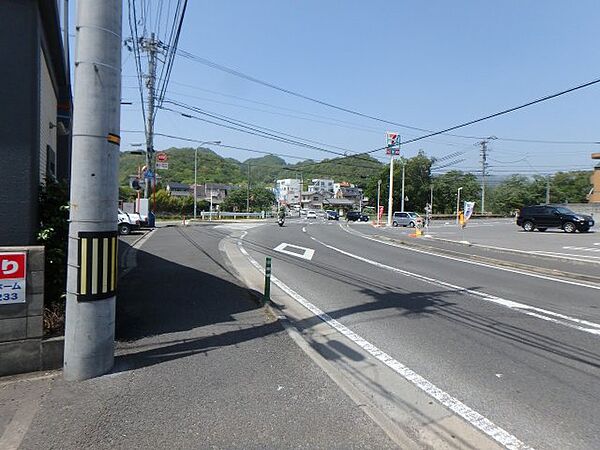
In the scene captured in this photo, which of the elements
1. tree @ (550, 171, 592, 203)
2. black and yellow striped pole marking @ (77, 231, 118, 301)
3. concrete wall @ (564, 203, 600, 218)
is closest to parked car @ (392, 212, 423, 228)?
concrete wall @ (564, 203, 600, 218)

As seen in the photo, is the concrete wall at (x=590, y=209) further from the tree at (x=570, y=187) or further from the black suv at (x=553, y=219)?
the tree at (x=570, y=187)

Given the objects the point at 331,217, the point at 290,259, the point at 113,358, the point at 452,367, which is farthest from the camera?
the point at 331,217

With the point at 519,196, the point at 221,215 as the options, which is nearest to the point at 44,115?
the point at 221,215

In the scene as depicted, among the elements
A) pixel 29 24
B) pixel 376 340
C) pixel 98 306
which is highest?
pixel 29 24

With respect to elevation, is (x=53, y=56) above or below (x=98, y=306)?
above

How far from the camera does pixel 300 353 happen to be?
5.41 meters

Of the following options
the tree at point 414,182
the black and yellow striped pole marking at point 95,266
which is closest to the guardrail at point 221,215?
the tree at point 414,182

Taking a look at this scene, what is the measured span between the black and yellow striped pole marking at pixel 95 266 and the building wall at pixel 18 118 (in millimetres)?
918

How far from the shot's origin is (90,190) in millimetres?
4348

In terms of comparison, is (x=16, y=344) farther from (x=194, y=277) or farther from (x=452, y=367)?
(x=194, y=277)

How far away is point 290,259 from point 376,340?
9.30 m

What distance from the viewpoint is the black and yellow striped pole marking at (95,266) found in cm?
436

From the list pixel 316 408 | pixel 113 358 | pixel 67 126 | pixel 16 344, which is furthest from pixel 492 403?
pixel 67 126

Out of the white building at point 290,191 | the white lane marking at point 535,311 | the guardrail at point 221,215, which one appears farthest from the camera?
the white building at point 290,191
